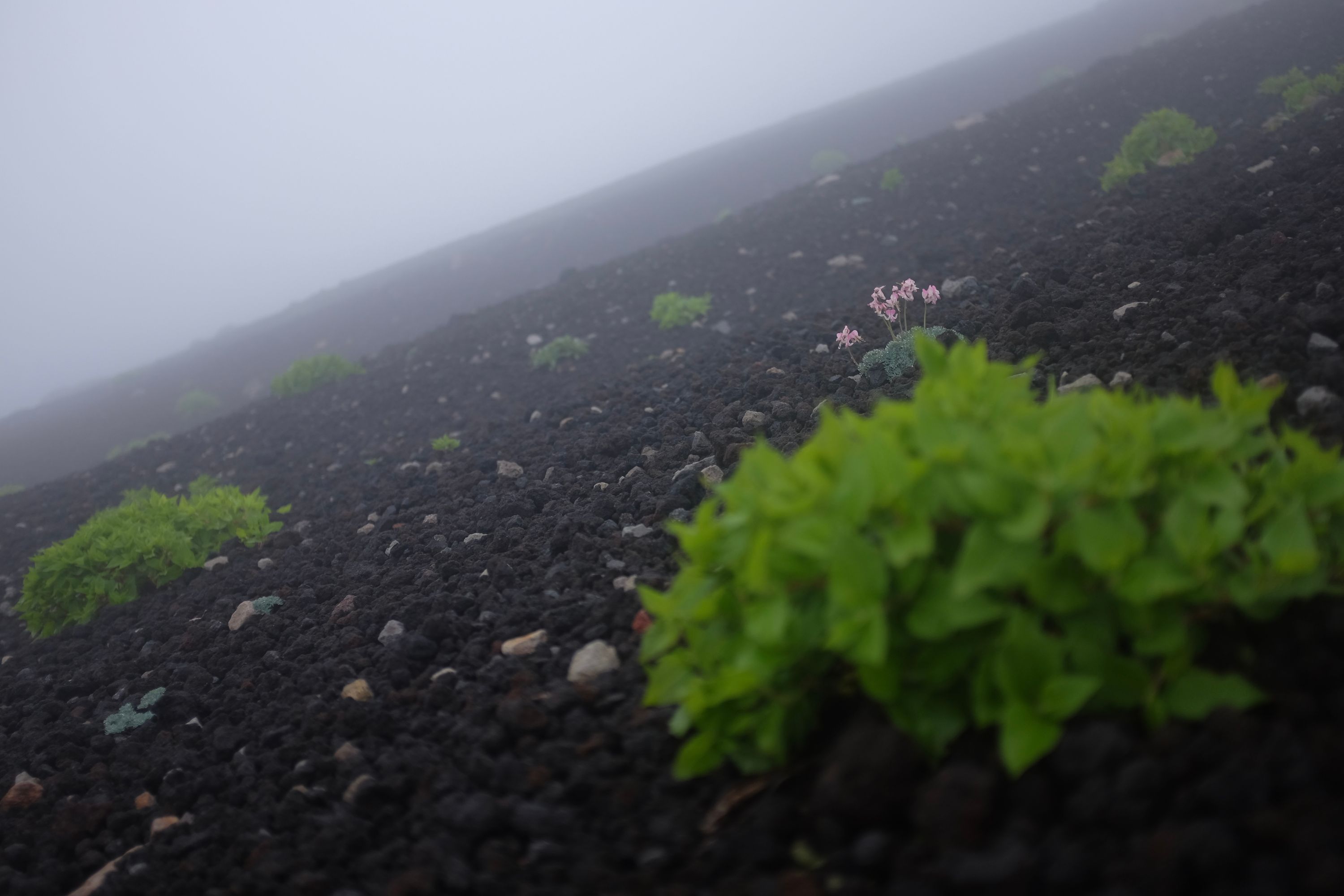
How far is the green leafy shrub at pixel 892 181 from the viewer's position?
12.6 meters

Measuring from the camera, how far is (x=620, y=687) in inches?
104

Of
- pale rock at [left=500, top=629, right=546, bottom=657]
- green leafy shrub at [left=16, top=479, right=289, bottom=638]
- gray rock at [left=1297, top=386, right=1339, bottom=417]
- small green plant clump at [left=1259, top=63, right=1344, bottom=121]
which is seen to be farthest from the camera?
small green plant clump at [left=1259, top=63, right=1344, bottom=121]

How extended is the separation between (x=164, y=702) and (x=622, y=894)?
3207 millimetres

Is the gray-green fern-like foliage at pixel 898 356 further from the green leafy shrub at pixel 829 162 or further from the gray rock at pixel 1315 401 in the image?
the green leafy shrub at pixel 829 162

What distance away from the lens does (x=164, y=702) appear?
3.83 meters

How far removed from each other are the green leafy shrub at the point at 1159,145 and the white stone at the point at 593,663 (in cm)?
904

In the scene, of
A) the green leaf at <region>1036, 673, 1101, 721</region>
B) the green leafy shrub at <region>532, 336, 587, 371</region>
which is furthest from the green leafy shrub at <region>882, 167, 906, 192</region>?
the green leaf at <region>1036, 673, 1101, 721</region>

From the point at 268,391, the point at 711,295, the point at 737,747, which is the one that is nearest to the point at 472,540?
the point at 737,747

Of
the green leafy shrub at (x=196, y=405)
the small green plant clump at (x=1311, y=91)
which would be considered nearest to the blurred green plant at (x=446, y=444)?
→ the small green plant clump at (x=1311, y=91)

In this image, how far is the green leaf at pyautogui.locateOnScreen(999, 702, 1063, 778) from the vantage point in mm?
1477

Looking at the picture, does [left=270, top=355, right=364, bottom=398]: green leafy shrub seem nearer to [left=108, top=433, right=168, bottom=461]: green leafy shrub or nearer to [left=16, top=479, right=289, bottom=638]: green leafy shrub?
[left=108, top=433, right=168, bottom=461]: green leafy shrub

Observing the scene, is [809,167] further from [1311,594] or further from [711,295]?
[1311,594]

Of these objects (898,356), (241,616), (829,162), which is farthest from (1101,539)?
(829,162)

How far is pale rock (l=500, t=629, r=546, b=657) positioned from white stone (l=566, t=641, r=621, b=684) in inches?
11.9
